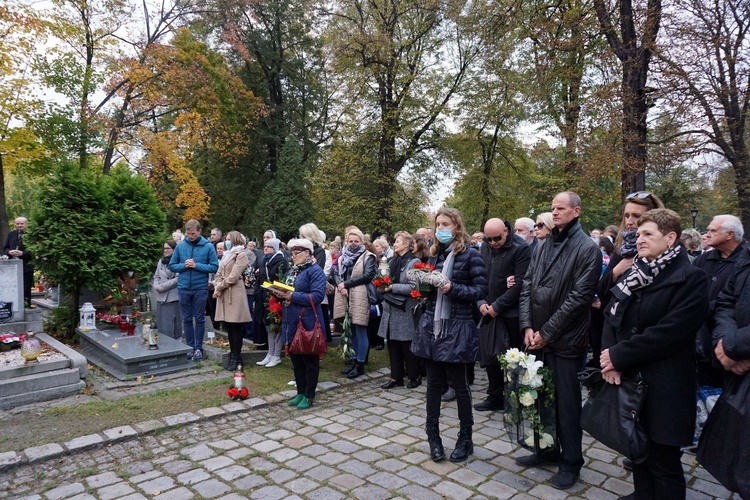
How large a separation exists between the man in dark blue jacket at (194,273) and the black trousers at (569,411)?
5.73 metres

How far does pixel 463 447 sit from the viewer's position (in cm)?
407

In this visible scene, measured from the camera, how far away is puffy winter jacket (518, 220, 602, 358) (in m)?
3.54

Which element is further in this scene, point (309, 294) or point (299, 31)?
point (299, 31)

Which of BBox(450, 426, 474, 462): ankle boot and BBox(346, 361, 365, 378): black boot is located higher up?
BBox(450, 426, 474, 462): ankle boot

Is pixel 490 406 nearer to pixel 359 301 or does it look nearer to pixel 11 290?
pixel 359 301

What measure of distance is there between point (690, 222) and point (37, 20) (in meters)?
35.1

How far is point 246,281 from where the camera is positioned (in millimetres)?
7582

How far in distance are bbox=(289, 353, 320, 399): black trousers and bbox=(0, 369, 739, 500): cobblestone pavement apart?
14.4 inches

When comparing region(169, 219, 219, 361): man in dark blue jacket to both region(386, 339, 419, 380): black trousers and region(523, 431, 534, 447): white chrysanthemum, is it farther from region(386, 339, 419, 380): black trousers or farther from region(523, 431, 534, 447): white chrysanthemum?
region(523, 431, 534, 447): white chrysanthemum

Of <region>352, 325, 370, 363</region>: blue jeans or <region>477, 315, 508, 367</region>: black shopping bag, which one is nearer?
<region>477, 315, 508, 367</region>: black shopping bag

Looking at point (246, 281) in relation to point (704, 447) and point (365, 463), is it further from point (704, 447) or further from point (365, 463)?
point (704, 447)

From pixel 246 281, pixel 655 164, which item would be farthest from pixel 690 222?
pixel 246 281

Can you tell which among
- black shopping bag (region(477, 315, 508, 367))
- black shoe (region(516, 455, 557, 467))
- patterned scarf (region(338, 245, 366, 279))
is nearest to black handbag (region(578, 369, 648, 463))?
black shoe (region(516, 455, 557, 467))

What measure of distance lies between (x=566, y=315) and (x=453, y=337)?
0.93 metres
